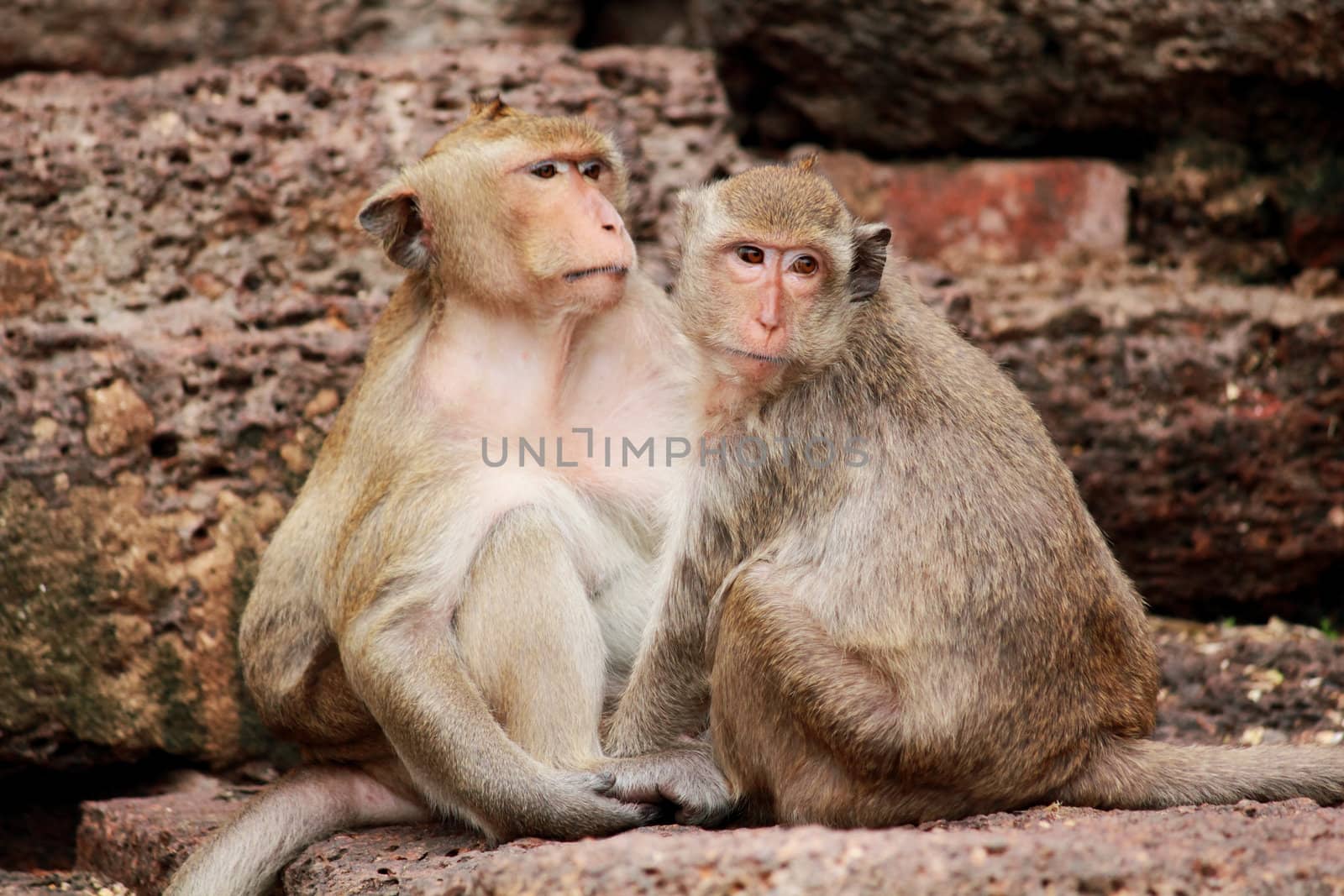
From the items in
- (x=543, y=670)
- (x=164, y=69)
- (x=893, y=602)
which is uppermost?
(x=164, y=69)

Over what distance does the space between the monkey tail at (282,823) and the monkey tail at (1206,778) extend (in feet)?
5.56

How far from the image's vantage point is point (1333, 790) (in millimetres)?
3570

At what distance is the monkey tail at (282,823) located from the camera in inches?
154

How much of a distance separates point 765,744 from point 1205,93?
3372 mm

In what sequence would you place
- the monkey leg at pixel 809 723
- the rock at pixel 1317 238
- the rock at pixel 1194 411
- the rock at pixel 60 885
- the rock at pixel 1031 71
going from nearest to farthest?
the monkey leg at pixel 809 723 → the rock at pixel 60 885 → the rock at pixel 1194 411 → the rock at pixel 1031 71 → the rock at pixel 1317 238

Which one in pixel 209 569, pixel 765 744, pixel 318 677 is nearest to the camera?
pixel 765 744

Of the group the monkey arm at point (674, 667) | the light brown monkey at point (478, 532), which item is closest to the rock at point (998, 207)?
the light brown monkey at point (478, 532)

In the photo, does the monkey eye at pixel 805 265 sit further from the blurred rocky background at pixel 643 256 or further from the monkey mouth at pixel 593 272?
the blurred rocky background at pixel 643 256

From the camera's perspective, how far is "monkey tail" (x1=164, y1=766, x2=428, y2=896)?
3904mm

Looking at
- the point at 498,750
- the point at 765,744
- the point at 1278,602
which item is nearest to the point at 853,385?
the point at 765,744

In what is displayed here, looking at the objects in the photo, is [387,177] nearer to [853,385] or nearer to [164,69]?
[164,69]

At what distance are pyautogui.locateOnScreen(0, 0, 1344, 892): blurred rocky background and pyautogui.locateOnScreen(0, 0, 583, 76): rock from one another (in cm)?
1

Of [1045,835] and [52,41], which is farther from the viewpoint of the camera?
[52,41]

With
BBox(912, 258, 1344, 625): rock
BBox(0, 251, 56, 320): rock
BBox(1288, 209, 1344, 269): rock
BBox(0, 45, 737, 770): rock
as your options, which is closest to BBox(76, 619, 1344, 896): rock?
BBox(0, 45, 737, 770): rock
